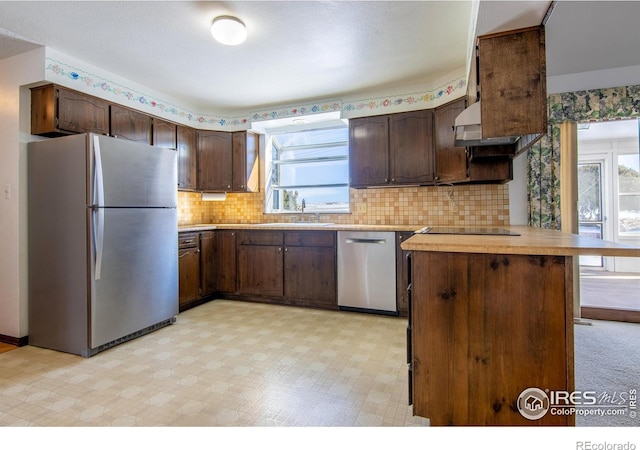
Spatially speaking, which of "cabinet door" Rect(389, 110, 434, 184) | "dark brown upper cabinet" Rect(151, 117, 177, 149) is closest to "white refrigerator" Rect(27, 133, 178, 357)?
"dark brown upper cabinet" Rect(151, 117, 177, 149)

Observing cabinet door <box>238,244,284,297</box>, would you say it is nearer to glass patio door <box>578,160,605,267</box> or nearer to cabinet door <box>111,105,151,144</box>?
cabinet door <box>111,105,151,144</box>

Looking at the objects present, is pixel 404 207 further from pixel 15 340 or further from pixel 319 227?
pixel 15 340

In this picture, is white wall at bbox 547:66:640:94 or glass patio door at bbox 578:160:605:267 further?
glass patio door at bbox 578:160:605:267

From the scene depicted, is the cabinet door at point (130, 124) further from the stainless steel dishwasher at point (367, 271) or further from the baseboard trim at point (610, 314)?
the baseboard trim at point (610, 314)

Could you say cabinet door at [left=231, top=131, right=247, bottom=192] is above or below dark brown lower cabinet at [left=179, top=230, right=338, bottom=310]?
above

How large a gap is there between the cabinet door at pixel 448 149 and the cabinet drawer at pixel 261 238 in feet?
6.03

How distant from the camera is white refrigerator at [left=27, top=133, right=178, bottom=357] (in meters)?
2.45

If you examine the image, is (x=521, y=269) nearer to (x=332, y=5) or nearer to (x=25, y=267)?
(x=332, y=5)

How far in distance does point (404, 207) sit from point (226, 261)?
2.24 metres

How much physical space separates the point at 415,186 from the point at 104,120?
318cm

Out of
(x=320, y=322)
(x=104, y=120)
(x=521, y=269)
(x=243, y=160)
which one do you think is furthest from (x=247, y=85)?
(x=521, y=269)

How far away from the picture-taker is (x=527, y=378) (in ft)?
4.55

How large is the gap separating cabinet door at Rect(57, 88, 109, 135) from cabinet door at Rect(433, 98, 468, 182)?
3205 millimetres

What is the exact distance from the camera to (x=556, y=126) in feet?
10.2
